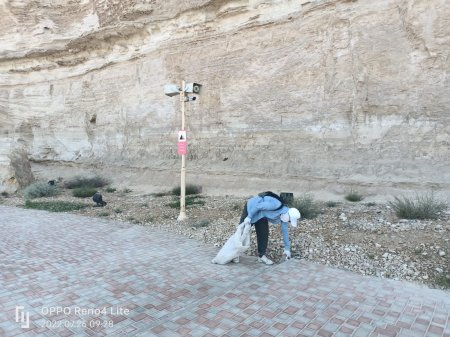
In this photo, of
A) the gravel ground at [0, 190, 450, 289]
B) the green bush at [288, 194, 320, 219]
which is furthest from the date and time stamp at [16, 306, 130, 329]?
the green bush at [288, 194, 320, 219]

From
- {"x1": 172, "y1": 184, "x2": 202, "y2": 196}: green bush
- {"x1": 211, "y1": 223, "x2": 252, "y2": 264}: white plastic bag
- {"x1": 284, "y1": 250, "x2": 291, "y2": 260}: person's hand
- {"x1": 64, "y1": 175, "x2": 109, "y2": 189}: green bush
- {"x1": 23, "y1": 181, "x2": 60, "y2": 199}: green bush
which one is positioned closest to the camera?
{"x1": 211, "y1": 223, "x2": 252, "y2": 264}: white plastic bag

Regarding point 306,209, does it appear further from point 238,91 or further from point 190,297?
point 238,91

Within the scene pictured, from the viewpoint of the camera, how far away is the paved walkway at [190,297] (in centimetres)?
333

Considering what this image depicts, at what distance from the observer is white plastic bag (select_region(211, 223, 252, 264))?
5.08m

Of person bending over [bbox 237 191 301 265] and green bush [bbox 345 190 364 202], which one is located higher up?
person bending over [bbox 237 191 301 265]

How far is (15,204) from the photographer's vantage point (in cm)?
1157

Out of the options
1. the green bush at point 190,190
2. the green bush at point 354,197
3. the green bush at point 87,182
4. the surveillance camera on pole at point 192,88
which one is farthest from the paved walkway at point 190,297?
the green bush at point 87,182

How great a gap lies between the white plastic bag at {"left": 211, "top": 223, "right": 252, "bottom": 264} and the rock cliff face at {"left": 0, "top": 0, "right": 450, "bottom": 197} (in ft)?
20.9

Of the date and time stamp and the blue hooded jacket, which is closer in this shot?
the date and time stamp

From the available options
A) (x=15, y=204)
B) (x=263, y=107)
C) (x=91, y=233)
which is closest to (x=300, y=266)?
(x=91, y=233)

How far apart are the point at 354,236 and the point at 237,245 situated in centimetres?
223

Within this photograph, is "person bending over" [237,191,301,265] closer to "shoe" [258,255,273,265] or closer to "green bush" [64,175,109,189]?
"shoe" [258,255,273,265]

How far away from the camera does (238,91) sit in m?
13.6

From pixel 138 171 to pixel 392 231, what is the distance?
12.1 meters
